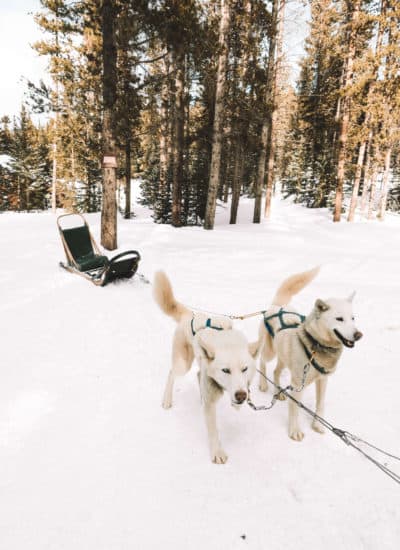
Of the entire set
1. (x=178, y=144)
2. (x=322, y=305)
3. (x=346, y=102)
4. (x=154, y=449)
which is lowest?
(x=154, y=449)

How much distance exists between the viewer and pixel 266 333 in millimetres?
2977

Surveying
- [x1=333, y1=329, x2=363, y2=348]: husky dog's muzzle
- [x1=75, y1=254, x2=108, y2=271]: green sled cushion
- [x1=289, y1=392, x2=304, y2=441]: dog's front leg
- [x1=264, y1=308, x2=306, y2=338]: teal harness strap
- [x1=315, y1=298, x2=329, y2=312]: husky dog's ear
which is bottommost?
[x1=289, y1=392, x2=304, y2=441]: dog's front leg

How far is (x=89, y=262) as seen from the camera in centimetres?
680

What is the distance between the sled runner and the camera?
19.3 feet

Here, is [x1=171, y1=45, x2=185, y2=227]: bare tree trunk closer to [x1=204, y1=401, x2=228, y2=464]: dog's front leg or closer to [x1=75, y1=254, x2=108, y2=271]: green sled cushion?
[x1=75, y1=254, x2=108, y2=271]: green sled cushion

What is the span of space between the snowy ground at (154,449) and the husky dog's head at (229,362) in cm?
80

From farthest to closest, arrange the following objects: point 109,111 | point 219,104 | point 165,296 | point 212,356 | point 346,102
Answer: point 346,102, point 219,104, point 109,111, point 165,296, point 212,356

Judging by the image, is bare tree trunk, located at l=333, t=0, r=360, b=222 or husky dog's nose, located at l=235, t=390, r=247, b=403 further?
bare tree trunk, located at l=333, t=0, r=360, b=222

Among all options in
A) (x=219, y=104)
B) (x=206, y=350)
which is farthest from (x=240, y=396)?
(x=219, y=104)

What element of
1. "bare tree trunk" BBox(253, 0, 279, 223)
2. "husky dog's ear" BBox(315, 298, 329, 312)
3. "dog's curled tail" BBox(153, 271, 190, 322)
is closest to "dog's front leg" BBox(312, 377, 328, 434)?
"husky dog's ear" BBox(315, 298, 329, 312)

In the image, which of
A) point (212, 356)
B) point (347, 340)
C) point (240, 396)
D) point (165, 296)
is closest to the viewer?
point (240, 396)

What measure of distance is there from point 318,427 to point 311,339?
0.91m

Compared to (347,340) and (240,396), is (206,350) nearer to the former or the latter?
(240,396)

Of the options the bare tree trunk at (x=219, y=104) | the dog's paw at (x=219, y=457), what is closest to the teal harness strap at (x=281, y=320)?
the dog's paw at (x=219, y=457)
